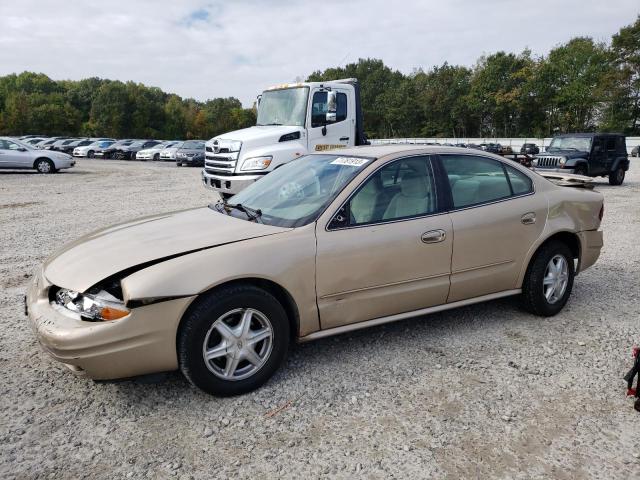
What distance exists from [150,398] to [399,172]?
2397 millimetres

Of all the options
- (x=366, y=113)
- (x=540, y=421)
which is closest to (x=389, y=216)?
(x=540, y=421)

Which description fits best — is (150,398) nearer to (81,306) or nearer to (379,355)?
(81,306)

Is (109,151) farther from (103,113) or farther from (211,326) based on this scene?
(103,113)

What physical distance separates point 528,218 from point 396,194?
1.30 m

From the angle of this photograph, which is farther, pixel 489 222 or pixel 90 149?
pixel 90 149

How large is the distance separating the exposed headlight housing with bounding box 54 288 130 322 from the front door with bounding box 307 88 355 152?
7.88m

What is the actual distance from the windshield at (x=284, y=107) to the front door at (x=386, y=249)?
22.9ft

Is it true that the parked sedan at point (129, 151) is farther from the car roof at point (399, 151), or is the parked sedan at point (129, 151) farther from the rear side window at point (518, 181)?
the rear side window at point (518, 181)

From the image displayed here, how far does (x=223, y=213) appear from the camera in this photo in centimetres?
395

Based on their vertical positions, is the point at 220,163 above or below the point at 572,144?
below

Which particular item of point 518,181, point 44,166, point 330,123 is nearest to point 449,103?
point 44,166

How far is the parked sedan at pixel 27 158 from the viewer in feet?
65.6

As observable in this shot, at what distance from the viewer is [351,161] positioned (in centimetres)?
395

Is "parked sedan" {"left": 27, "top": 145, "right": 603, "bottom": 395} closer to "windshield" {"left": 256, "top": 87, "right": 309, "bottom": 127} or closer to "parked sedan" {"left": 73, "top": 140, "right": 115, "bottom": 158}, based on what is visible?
"windshield" {"left": 256, "top": 87, "right": 309, "bottom": 127}
